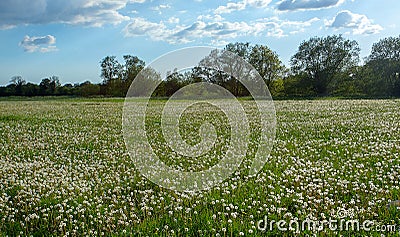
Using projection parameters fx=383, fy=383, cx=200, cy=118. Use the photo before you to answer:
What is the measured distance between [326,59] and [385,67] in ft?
35.9

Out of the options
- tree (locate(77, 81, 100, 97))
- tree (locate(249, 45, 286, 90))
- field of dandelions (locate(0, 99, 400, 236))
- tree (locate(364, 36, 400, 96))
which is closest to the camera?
field of dandelions (locate(0, 99, 400, 236))

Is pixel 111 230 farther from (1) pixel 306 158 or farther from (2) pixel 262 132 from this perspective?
(2) pixel 262 132

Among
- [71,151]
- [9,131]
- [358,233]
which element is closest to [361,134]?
[358,233]

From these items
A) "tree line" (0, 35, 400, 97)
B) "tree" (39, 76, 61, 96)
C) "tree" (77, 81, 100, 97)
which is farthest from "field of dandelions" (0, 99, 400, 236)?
"tree" (39, 76, 61, 96)

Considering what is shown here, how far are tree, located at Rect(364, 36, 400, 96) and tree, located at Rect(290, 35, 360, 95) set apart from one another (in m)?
3.62

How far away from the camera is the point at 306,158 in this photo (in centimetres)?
1021

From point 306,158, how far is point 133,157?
4.87 meters

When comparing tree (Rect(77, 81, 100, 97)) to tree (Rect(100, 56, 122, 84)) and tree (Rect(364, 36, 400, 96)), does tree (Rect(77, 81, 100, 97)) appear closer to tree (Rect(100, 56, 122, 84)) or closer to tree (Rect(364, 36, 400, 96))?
tree (Rect(100, 56, 122, 84))

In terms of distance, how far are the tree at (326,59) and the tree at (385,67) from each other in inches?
142

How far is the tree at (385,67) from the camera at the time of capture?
70188 mm

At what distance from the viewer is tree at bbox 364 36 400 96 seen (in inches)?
2763

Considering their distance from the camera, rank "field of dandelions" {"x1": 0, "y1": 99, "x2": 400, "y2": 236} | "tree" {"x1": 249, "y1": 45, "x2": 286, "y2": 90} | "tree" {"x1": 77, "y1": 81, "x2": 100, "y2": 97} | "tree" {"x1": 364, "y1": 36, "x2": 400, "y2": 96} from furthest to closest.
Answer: "tree" {"x1": 77, "y1": 81, "x2": 100, "y2": 97}
"tree" {"x1": 249, "y1": 45, "x2": 286, "y2": 90}
"tree" {"x1": 364, "y1": 36, "x2": 400, "y2": 96}
"field of dandelions" {"x1": 0, "y1": 99, "x2": 400, "y2": 236}

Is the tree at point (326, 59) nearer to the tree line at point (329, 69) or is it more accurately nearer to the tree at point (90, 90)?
the tree line at point (329, 69)

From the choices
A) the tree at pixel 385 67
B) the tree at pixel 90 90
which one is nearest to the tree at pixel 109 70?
the tree at pixel 90 90
